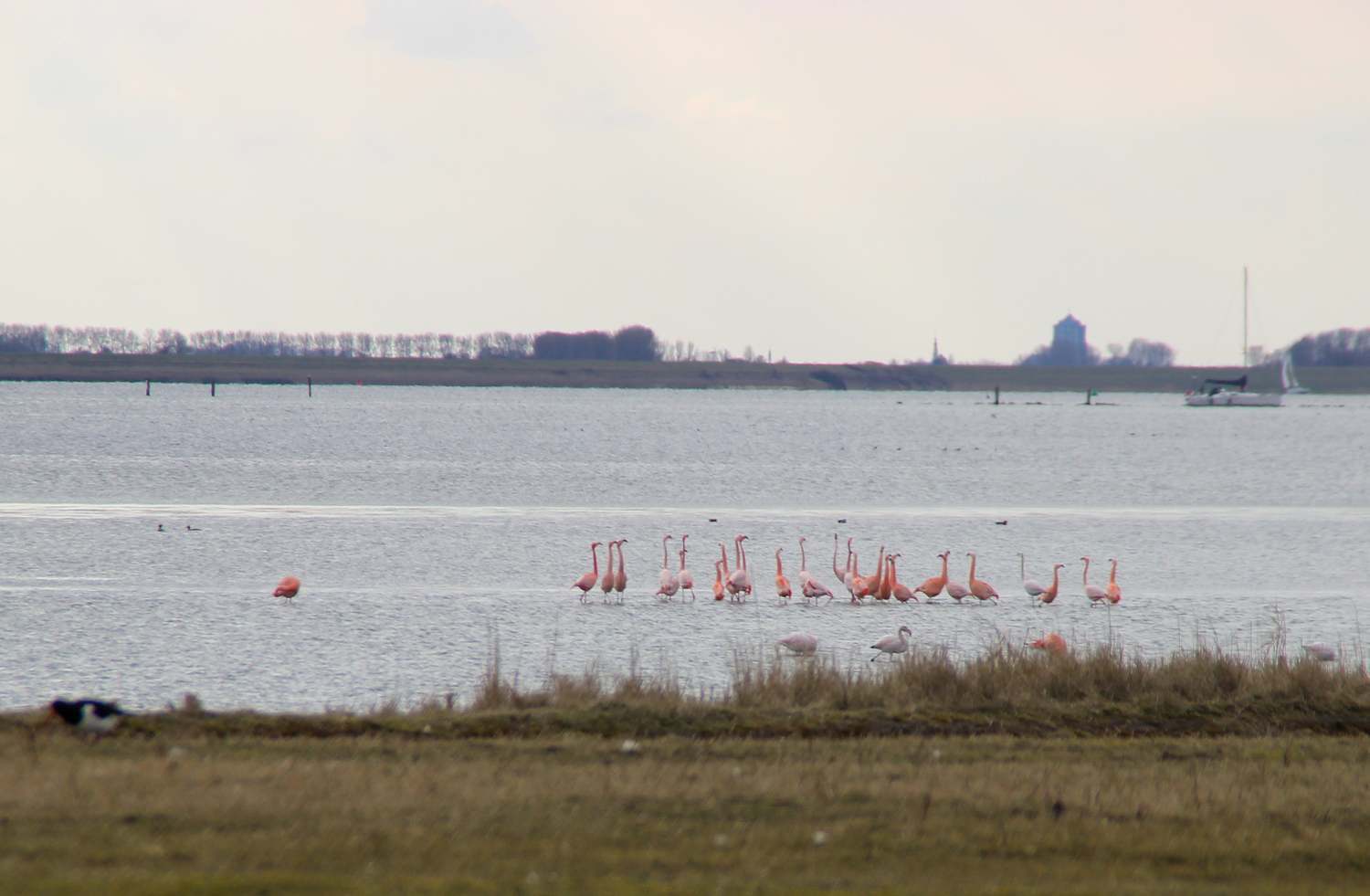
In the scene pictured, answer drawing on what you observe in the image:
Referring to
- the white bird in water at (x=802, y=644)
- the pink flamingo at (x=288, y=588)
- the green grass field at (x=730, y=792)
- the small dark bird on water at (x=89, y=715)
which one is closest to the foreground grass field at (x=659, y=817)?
the green grass field at (x=730, y=792)

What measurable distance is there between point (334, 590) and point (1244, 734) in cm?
1679

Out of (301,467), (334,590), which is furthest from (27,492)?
(334,590)

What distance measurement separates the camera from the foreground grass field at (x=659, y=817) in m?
7.60

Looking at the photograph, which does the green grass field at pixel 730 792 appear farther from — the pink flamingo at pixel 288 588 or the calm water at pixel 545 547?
the pink flamingo at pixel 288 588

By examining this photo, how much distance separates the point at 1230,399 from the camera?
7510 inches

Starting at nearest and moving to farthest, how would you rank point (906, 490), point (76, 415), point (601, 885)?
point (601, 885) → point (906, 490) → point (76, 415)

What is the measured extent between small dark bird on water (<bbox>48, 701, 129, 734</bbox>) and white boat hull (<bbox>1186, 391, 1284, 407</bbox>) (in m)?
189

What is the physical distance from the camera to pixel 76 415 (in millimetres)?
124688

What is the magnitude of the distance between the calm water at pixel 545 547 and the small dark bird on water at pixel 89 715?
4030 mm

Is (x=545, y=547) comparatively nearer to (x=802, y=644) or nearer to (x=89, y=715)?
(x=802, y=644)

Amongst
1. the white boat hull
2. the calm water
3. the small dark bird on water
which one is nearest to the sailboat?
the white boat hull

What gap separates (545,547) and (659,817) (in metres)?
26.2

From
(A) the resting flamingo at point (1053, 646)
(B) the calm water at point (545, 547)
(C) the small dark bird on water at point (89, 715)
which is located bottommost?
(B) the calm water at point (545, 547)

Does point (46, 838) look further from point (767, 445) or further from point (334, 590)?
point (767, 445)
